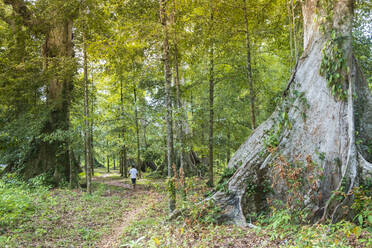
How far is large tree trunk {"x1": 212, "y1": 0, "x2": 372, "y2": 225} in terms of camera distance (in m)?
5.02

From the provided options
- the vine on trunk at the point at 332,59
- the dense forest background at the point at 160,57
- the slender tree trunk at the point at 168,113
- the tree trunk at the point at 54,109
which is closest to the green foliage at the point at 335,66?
the vine on trunk at the point at 332,59

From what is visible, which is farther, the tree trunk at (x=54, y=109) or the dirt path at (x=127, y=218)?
the tree trunk at (x=54, y=109)

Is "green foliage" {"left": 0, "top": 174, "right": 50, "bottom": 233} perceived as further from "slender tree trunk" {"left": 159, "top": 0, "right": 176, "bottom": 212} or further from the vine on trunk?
the vine on trunk

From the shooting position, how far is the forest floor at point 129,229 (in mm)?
4107

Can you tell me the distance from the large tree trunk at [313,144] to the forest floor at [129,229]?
0.63 m

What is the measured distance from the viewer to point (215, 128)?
11.8 meters

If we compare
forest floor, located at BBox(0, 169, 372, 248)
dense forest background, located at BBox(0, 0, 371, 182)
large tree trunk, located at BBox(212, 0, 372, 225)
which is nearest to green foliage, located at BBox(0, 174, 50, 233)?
forest floor, located at BBox(0, 169, 372, 248)

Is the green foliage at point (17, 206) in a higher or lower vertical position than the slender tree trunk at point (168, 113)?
lower

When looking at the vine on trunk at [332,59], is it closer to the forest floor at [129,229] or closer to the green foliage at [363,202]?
the green foliage at [363,202]

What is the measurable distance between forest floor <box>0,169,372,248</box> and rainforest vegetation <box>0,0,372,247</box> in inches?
1.7

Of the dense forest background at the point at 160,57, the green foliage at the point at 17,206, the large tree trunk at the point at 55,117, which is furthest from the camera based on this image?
the large tree trunk at the point at 55,117

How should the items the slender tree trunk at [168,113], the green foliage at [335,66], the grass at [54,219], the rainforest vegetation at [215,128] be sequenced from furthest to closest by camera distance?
the slender tree trunk at [168,113] → the grass at [54,219] → the green foliage at [335,66] → the rainforest vegetation at [215,128]

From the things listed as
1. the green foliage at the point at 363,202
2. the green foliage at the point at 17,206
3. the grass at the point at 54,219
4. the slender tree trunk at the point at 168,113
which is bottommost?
the grass at the point at 54,219

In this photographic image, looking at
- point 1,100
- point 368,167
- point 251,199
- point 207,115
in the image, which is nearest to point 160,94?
point 207,115
